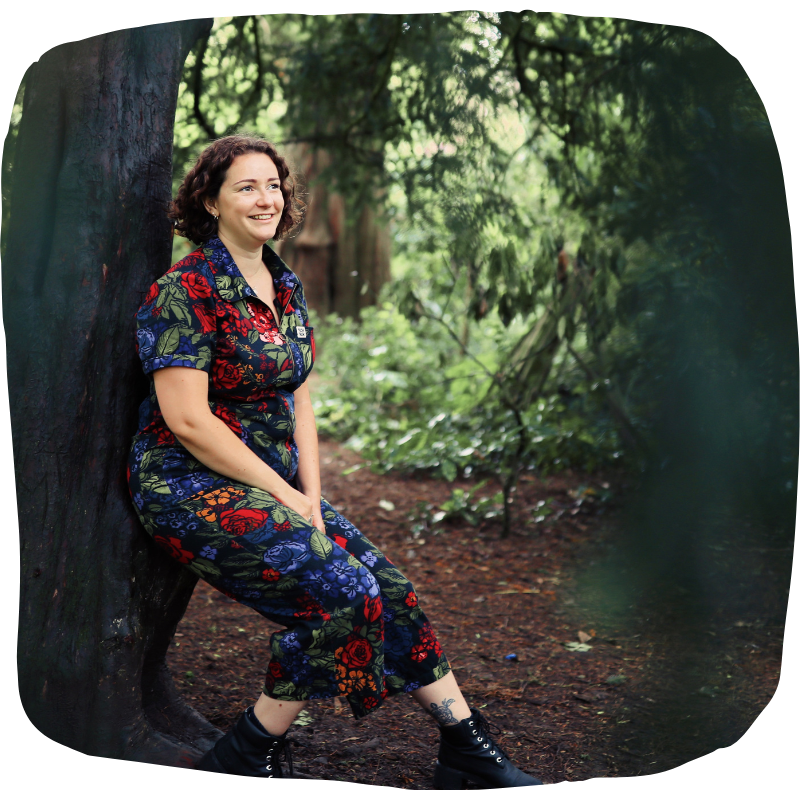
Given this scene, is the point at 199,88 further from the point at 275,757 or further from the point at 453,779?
the point at 453,779

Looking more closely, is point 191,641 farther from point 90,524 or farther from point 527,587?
point 527,587

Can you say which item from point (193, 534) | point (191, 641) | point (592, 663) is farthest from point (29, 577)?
point (592, 663)

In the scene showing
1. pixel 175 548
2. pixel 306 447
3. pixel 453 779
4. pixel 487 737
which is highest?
pixel 306 447

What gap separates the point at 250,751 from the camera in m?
2.29

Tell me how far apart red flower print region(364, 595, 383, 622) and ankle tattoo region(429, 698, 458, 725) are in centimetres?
42

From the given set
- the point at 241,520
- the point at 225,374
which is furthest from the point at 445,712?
the point at 225,374

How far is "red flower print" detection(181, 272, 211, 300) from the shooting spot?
7.47 feet

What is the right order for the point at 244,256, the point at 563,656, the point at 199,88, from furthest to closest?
the point at 199,88 → the point at 563,656 → the point at 244,256

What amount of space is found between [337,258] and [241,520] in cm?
711

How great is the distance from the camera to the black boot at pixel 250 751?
7.50 ft

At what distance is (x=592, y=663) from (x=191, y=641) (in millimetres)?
1635

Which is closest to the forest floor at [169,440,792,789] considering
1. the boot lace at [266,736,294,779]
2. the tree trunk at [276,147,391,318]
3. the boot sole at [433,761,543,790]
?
the boot sole at [433,761,543,790]

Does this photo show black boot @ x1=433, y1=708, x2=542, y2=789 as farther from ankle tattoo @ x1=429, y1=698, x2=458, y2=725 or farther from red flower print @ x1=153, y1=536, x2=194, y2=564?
red flower print @ x1=153, y1=536, x2=194, y2=564

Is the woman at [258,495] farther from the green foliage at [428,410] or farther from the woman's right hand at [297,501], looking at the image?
the green foliage at [428,410]
